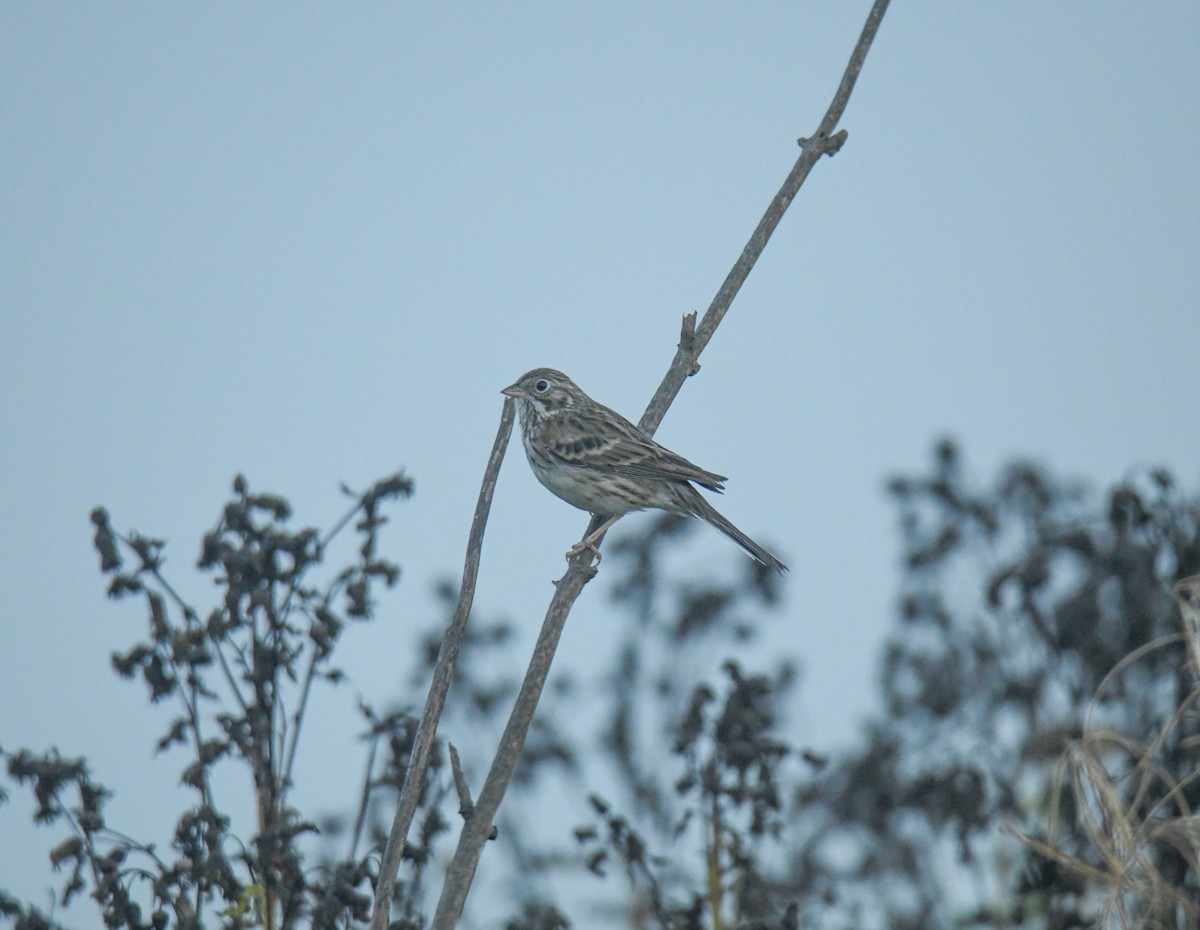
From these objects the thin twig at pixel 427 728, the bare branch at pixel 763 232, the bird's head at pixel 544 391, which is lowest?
the thin twig at pixel 427 728

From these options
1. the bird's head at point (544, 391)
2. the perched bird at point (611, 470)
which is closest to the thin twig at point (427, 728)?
the perched bird at point (611, 470)

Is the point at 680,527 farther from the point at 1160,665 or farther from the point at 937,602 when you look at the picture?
the point at 1160,665

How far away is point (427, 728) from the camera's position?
396 centimetres

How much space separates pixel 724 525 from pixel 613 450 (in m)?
0.99

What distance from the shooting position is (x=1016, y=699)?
29.7 feet

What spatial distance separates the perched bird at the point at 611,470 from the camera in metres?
8.36

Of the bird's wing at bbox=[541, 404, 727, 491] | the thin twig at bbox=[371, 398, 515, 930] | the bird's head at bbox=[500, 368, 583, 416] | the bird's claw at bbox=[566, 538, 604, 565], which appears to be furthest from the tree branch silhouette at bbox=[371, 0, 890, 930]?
the bird's head at bbox=[500, 368, 583, 416]

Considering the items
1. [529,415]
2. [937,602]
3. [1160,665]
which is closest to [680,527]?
[529,415]

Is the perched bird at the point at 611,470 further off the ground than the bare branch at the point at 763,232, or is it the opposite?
the perched bird at the point at 611,470

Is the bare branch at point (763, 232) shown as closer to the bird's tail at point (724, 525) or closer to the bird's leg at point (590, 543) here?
the bird's leg at point (590, 543)

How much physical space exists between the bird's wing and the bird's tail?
142 millimetres

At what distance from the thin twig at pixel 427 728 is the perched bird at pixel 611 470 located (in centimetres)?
331

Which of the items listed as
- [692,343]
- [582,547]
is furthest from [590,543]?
[692,343]

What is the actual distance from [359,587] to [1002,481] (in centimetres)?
583
